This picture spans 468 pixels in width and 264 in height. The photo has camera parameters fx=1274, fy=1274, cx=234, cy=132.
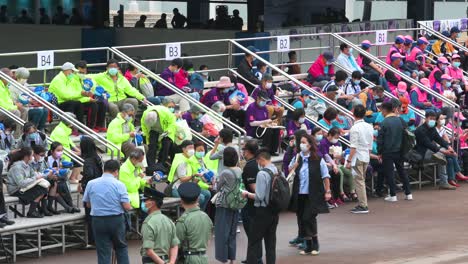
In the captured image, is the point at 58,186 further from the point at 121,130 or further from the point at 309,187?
the point at 309,187

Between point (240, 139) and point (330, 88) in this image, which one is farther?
point (330, 88)

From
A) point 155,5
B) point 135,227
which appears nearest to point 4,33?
point 155,5

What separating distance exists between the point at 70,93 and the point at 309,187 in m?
5.52

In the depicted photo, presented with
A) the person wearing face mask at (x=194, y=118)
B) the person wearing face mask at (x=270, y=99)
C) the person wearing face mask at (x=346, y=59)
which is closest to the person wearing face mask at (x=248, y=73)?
the person wearing face mask at (x=270, y=99)

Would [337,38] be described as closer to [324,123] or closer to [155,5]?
[324,123]


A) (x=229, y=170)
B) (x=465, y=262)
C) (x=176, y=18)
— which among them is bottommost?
(x=465, y=262)

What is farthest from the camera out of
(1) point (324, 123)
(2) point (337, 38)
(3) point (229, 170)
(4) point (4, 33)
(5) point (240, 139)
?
(4) point (4, 33)

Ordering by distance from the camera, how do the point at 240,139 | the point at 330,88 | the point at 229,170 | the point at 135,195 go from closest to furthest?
the point at 229,170 < the point at 135,195 < the point at 240,139 < the point at 330,88

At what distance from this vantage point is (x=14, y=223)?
59.7ft

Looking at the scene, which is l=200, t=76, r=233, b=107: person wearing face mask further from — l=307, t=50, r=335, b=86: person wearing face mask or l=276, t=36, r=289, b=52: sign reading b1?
l=276, t=36, r=289, b=52: sign reading b1

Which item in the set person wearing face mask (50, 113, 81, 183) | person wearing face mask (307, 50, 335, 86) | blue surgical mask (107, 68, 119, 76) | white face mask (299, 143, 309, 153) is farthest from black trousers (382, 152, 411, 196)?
person wearing face mask (50, 113, 81, 183)

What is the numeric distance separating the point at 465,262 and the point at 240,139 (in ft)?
15.9

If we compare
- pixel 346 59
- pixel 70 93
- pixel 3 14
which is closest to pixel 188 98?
pixel 70 93

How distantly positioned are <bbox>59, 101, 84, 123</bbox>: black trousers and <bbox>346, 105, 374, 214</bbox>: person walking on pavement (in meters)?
4.72
